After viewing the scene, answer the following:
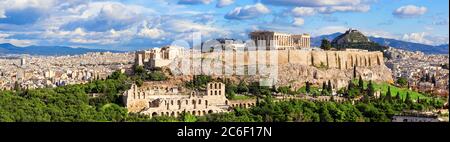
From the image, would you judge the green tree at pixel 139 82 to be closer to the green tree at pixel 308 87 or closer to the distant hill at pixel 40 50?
the green tree at pixel 308 87

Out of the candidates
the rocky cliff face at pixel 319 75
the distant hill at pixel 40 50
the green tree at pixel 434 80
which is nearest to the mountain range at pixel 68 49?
the distant hill at pixel 40 50

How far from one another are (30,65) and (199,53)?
14379mm

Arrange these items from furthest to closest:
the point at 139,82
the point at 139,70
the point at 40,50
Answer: the point at 40,50, the point at 139,70, the point at 139,82

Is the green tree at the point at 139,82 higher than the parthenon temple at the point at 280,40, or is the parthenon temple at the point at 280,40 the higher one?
the parthenon temple at the point at 280,40

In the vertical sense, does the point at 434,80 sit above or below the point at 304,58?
below

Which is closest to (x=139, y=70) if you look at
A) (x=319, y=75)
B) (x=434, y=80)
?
(x=319, y=75)

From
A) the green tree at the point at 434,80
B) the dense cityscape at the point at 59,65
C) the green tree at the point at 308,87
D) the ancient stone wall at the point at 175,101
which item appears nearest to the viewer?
the ancient stone wall at the point at 175,101

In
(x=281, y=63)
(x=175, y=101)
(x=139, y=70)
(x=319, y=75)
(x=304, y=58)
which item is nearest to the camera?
(x=175, y=101)

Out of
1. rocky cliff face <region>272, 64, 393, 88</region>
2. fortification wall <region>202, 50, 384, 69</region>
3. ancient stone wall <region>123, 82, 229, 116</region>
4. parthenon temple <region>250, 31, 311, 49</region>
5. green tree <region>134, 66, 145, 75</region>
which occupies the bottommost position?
ancient stone wall <region>123, 82, 229, 116</region>

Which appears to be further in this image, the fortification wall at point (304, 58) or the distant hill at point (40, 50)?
the distant hill at point (40, 50)

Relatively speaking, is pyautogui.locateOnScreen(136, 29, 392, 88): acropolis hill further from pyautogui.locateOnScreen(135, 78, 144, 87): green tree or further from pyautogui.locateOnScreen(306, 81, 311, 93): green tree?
pyautogui.locateOnScreen(135, 78, 144, 87): green tree

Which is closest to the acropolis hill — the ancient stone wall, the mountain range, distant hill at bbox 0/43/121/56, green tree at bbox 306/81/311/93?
green tree at bbox 306/81/311/93

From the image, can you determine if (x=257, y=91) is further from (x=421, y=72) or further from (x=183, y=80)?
(x=421, y=72)

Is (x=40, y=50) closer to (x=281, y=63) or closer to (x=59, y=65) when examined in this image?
(x=59, y=65)
